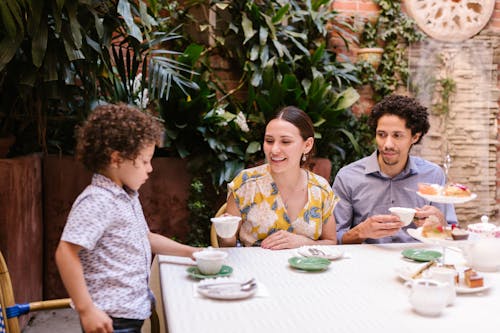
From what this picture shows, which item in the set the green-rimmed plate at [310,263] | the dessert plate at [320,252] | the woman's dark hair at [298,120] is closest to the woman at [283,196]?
the woman's dark hair at [298,120]

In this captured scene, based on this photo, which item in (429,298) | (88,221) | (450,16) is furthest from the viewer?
(450,16)

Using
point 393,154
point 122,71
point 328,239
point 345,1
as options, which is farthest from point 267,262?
point 345,1

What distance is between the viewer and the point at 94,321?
4.46 feet

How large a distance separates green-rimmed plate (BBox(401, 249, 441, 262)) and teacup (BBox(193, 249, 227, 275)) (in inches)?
27.0

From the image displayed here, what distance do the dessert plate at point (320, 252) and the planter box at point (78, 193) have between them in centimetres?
185

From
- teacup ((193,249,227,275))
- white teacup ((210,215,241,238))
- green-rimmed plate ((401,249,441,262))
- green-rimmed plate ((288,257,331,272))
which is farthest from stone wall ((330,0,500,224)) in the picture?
teacup ((193,249,227,275))

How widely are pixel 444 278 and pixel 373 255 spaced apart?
1.78ft

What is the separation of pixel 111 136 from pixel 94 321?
505 mm

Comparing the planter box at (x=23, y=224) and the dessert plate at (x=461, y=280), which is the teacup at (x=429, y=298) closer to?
the dessert plate at (x=461, y=280)

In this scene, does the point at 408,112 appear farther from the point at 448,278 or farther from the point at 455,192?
the point at 448,278

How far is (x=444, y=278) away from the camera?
55.1 inches

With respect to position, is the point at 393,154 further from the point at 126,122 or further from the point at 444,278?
the point at 126,122

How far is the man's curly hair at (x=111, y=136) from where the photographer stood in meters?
1.53

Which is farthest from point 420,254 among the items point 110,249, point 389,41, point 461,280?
point 389,41
